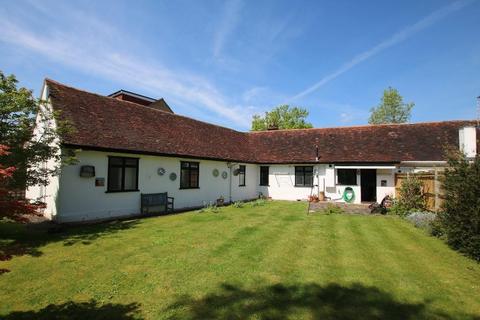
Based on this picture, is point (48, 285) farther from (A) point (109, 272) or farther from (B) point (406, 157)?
(B) point (406, 157)

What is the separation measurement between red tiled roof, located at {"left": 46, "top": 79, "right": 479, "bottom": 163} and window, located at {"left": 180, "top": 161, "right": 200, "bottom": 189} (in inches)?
30.5

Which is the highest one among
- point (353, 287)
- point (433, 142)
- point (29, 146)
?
point (433, 142)

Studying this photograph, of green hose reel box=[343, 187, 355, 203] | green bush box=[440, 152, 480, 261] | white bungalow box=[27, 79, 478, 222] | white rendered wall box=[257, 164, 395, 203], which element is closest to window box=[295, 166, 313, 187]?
white bungalow box=[27, 79, 478, 222]

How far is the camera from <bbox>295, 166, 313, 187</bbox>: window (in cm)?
2175

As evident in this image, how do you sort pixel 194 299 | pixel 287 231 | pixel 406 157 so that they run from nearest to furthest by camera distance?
pixel 194 299, pixel 287 231, pixel 406 157

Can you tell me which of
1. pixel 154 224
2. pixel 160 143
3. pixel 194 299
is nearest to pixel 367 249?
pixel 194 299

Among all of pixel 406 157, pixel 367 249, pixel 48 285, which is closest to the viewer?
pixel 48 285

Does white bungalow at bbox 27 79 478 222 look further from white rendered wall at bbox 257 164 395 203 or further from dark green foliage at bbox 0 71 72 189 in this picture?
dark green foliage at bbox 0 71 72 189

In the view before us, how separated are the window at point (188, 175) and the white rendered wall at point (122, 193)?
300mm

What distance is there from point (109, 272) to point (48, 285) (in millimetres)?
1141

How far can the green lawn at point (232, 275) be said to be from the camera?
4.81 metres

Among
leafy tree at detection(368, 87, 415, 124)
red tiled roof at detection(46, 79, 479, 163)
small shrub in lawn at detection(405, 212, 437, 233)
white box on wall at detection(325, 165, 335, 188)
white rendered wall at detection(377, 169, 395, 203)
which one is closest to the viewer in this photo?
small shrub in lawn at detection(405, 212, 437, 233)

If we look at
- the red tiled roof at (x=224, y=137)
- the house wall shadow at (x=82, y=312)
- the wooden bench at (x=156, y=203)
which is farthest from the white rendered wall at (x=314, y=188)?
the house wall shadow at (x=82, y=312)

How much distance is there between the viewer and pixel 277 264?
7.08 metres
